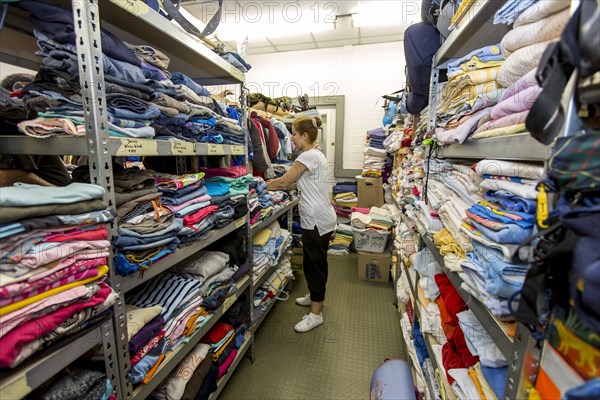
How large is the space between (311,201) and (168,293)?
1384mm

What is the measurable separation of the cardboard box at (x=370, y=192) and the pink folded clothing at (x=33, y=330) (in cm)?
403

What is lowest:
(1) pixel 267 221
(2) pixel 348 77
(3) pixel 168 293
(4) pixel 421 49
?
(3) pixel 168 293

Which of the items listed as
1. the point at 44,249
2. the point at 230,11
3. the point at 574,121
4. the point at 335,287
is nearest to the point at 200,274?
the point at 44,249

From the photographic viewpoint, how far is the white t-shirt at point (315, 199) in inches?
95.9

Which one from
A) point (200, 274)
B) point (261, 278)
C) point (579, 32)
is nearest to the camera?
point (579, 32)

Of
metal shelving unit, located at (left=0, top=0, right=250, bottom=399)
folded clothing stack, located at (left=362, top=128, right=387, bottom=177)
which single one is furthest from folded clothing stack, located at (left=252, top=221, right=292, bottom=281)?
folded clothing stack, located at (left=362, top=128, right=387, bottom=177)

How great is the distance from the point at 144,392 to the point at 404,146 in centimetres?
279

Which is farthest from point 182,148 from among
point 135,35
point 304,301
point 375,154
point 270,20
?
point 375,154

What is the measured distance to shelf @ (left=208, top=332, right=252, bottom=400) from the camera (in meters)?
1.70

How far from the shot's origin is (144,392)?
1.10 meters

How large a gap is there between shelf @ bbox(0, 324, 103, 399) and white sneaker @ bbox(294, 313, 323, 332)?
191 cm

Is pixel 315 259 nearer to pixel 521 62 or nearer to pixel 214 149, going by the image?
pixel 214 149

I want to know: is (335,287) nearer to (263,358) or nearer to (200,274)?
(263,358)

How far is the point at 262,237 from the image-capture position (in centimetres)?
248
